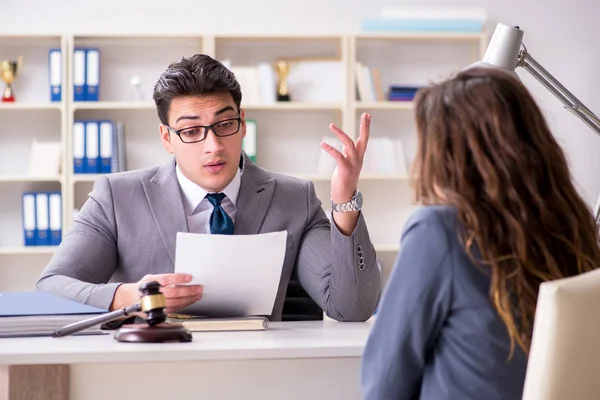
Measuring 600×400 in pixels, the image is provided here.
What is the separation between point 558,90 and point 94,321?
3.89 ft

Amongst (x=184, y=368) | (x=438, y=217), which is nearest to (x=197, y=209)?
(x=184, y=368)

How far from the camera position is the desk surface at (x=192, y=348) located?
1.45 m

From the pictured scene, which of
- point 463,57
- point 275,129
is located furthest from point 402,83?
point 275,129

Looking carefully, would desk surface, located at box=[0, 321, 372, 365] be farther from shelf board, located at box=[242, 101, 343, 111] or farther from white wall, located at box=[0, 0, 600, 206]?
white wall, located at box=[0, 0, 600, 206]

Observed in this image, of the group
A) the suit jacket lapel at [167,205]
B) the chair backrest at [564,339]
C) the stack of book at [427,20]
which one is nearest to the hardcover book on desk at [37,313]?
the suit jacket lapel at [167,205]

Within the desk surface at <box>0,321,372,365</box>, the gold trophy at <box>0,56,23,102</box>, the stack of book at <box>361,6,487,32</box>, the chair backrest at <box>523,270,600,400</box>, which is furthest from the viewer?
the stack of book at <box>361,6,487,32</box>

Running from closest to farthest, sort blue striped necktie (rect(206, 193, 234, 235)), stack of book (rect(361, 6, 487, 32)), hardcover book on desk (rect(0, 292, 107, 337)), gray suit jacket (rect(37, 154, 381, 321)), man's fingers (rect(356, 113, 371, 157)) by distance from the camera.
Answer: hardcover book on desk (rect(0, 292, 107, 337)), man's fingers (rect(356, 113, 371, 157)), gray suit jacket (rect(37, 154, 381, 321)), blue striped necktie (rect(206, 193, 234, 235)), stack of book (rect(361, 6, 487, 32))

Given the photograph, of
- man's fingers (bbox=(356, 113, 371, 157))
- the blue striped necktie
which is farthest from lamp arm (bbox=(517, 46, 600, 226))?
the blue striped necktie

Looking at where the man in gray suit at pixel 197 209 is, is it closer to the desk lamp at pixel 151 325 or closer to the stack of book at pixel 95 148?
the desk lamp at pixel 151 325

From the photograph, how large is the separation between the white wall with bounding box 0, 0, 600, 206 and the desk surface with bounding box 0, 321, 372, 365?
3.25 m

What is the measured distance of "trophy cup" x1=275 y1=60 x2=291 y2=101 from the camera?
15.3 ft

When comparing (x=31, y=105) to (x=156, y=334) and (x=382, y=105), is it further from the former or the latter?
(x=156, y=334)

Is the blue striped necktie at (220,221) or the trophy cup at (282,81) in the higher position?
the trophy cup at (282,81)

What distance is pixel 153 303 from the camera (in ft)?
5.17
